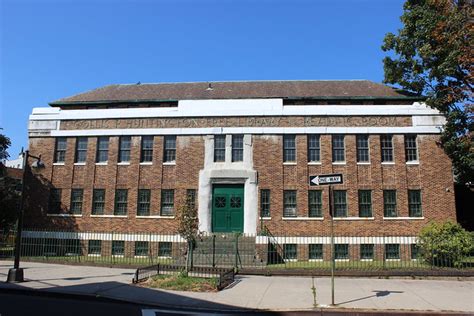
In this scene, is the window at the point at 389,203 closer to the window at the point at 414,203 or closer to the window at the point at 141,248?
the window at the point at 414,203

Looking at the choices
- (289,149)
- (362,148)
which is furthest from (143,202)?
(362,148)

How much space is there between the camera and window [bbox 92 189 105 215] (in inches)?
973

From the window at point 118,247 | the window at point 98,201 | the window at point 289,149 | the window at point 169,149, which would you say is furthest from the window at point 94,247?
the window at point 289,149

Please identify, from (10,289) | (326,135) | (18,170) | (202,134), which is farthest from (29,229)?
(18,170)

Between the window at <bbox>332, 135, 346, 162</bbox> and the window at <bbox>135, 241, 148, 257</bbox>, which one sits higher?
the window at <bbox>332, 135, 346, 162</bbox>

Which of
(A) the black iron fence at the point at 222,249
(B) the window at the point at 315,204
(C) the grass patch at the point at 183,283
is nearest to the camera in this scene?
(C) the grass patch at the point at 183,283

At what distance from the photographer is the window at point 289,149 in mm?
24077

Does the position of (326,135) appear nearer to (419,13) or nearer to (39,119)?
(419,13)

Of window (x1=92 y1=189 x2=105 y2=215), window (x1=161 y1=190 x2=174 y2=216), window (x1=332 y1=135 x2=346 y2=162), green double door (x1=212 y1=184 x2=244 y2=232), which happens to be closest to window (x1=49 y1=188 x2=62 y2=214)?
window (x1=92 y1=189 x2=105 y2=215)

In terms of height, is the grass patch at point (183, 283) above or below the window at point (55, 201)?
below

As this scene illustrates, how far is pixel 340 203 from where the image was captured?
23.5 m

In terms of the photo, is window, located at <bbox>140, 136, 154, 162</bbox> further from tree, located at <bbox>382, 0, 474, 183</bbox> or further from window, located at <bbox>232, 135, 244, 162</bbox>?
tree, located at <bbox>382, 0, 474, 183</bbox>

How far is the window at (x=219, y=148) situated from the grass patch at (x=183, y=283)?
1123cm

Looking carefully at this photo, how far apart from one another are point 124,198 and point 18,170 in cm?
2762
